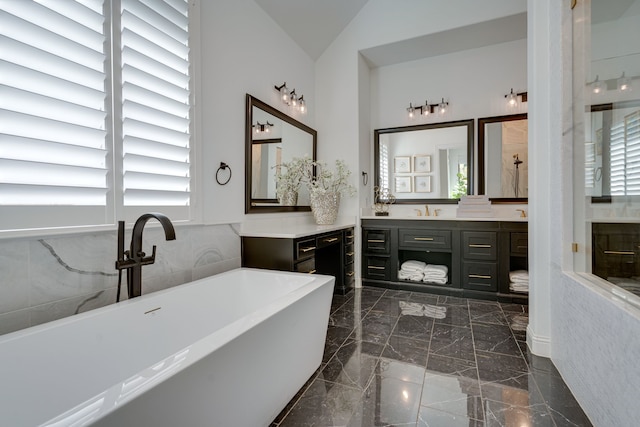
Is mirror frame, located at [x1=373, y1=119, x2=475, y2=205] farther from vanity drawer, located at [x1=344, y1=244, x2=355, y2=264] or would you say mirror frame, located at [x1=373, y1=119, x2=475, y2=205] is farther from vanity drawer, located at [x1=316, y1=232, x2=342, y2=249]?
vanity drawer, located at [x1=316, y1=232, x2=342, y2=249]

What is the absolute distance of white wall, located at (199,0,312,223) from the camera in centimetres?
234

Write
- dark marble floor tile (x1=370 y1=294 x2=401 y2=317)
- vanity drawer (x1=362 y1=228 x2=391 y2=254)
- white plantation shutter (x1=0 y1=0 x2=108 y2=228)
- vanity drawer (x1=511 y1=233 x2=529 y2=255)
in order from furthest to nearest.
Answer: vanity drawer (x1=362 y1=228 x2=391 y2=254)
vanity drawer (x1=511 y1=233 x2=529 y2=255)
dark marble floor tile (x1=370 y1=294 x2=401 y2=317)
white plantation shutter (x1=0 y1=0 x2=108 y2=228)

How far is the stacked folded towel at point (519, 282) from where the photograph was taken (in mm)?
3195

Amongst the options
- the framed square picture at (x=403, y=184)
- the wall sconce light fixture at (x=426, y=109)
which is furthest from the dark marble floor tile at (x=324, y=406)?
the wall sconce light fixture at (x=426, y=109)

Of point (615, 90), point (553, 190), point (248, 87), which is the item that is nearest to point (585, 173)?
point (553, 190)

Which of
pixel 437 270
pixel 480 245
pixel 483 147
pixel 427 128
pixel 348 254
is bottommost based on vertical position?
pixel 437 270

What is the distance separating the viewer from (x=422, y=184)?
13.2 feet

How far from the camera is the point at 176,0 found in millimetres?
2059

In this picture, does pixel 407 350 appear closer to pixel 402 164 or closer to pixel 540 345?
pixel 540 345

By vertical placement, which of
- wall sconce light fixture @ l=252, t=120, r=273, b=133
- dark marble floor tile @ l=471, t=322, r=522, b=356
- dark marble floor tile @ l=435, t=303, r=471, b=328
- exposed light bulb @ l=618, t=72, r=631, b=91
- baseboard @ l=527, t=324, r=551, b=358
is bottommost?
dark marble floor tile @ l=471, t=322, r=522, b=356

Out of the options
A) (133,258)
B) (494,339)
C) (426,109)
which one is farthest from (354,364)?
(426,109)

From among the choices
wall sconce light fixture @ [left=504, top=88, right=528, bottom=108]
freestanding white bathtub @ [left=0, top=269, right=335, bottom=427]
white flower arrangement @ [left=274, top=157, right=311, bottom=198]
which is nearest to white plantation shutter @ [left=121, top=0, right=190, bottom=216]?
freestanding white bathtub @ [left=0, top=269, right=335, bottom=427]

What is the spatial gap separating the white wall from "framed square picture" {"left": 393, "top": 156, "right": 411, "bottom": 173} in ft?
5.92

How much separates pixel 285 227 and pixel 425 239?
165 centimetres
